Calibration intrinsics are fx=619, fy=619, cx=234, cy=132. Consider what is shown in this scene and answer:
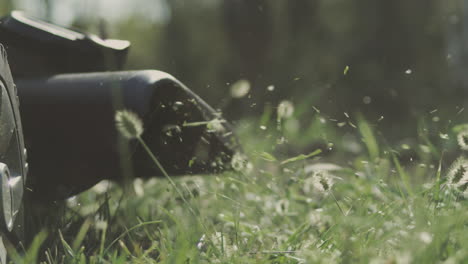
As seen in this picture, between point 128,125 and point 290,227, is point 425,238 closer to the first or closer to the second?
point 128,125

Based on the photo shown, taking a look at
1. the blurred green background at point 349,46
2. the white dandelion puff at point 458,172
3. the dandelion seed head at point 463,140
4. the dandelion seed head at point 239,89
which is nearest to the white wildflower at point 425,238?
the white dandelion puff at point 458,172

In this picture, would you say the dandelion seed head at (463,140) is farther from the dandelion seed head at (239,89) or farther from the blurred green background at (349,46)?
the blurred green background at (349,46)

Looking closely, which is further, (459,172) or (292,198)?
(292,198)

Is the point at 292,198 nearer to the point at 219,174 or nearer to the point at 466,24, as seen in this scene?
the point at 219,174

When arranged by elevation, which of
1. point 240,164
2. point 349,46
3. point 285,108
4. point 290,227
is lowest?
point 349,46

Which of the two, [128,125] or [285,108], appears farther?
[285,108]

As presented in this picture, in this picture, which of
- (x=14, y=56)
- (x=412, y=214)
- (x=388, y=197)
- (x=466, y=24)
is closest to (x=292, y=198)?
(x=388, y=197)

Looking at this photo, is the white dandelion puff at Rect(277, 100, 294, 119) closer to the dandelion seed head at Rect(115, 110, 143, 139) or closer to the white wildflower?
the dandelion seed head at Rect(115, 110, 143, 139)

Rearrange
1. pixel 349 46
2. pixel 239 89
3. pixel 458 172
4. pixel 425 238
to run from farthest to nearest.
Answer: pixel 349 46 < pixel 239 89 < pixel 458 172 < pixel 425 238

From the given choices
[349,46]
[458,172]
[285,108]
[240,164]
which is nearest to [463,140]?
[458,172]

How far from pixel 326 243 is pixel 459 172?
1.29ft

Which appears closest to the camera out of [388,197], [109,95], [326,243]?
[326,243]

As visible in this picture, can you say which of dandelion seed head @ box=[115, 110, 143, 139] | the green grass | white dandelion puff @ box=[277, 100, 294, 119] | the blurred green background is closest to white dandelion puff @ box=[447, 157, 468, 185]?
the green grass

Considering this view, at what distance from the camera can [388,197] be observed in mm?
2113
